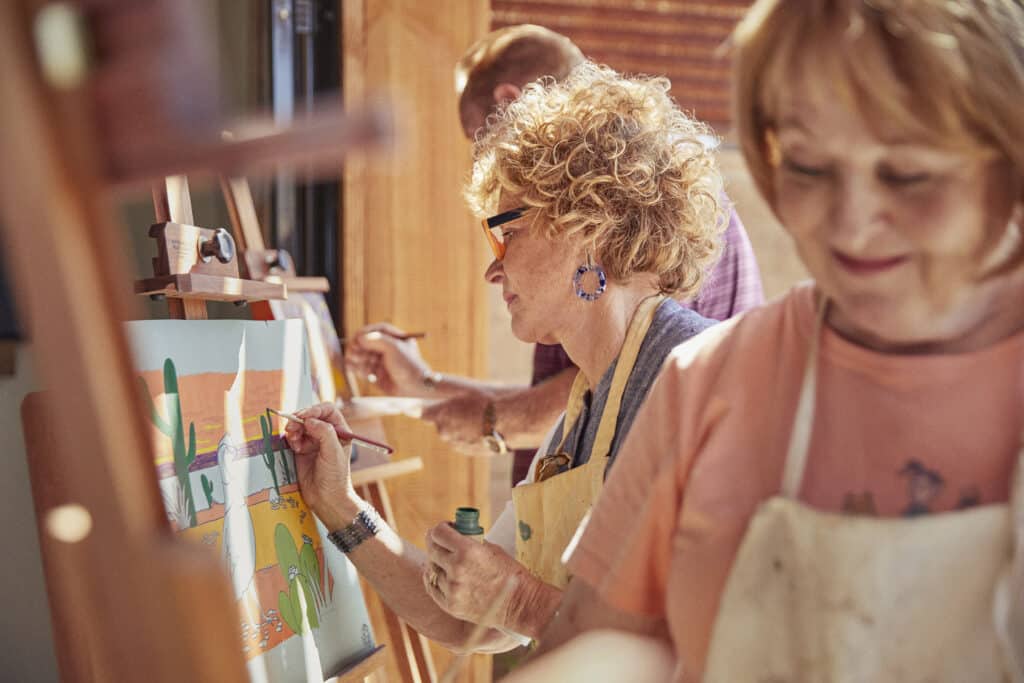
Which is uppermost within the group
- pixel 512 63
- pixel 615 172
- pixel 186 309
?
pixel 512 63

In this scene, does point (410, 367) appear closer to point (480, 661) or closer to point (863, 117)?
point (480, 661)

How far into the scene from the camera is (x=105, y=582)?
2.39 feet

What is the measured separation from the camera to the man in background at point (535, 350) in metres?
2.33

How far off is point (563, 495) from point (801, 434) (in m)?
0.80

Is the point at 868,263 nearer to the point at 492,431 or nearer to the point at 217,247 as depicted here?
the point at 217,247

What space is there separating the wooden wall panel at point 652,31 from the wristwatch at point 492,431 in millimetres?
1845

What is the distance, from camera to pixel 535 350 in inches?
101

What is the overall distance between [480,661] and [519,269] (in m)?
2.00

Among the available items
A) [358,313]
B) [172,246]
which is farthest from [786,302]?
[358,313]

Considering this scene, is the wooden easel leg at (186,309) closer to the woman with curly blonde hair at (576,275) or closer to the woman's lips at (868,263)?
the woman with curly blonde hair at (576,275)

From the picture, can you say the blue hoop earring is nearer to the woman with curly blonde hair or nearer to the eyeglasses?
the woman with curly blonde hair

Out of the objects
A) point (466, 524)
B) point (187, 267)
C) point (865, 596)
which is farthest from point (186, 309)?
point (865, 596)

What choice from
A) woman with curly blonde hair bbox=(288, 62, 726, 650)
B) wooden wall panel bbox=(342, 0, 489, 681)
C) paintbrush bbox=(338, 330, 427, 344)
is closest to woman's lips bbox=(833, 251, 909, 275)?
woman with curly blonde hair bbox=(288, 62, 726, 650)

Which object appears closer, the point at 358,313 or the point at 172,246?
the point at 172,246
